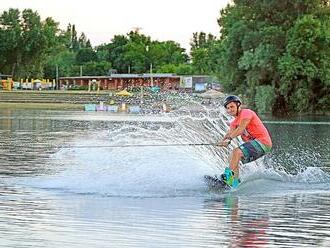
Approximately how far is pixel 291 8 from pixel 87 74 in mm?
106692

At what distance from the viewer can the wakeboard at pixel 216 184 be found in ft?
44.8

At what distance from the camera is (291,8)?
62.1 m

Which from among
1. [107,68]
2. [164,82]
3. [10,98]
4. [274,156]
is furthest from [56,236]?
[107,68]

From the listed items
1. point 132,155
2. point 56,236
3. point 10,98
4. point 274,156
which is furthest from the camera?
point 10,98

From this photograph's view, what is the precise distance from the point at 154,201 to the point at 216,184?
66.0 inches

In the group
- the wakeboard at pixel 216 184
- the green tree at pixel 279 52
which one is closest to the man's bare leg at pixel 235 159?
the wakeboard at pixel 216 184

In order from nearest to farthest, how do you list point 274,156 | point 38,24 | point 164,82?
1. point 274,156
2. point 38,24
3. point 164,82

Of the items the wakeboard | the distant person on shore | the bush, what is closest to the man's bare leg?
the distant person on shore

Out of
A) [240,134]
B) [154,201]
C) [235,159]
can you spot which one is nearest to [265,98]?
[240,134]

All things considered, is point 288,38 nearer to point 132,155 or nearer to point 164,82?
point 132,155

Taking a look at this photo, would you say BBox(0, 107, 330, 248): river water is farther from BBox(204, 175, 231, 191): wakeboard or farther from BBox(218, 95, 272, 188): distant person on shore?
BBox(218, 95, 272, 188): distant person on shore

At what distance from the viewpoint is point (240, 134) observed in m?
13.6

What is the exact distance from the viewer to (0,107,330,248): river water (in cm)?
912

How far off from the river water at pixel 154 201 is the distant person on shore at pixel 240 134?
0.37 meters
